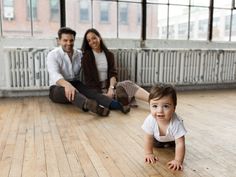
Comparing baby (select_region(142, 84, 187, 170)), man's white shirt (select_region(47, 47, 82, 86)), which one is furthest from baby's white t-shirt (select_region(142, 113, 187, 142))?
man's white shirt (select_region(47, 47, 82, 86))

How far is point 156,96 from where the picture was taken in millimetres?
1386

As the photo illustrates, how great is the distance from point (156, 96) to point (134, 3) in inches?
113

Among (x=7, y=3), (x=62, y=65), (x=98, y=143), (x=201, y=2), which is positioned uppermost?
(x=201, y=2)

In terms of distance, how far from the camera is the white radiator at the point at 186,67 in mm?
3791

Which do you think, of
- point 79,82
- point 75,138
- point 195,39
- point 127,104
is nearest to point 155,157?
point 75,138

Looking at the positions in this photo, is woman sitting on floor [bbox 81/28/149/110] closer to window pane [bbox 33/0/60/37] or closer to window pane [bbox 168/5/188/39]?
window pane [bbox 33/0/60/37]

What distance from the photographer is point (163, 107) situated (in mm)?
1413

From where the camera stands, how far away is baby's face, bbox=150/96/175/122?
1.39 meters

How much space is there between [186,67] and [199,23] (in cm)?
85

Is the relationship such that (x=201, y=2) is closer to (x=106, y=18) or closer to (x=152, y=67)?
(x=152, y=67)

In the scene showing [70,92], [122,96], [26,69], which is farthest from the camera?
[26,69]

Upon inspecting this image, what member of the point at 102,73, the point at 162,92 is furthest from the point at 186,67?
the point at 162,92

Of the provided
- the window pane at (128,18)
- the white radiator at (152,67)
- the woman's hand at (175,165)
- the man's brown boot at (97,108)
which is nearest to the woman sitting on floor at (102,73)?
the man's brown boot at (97,108)

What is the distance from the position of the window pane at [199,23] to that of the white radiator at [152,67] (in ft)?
1.44
